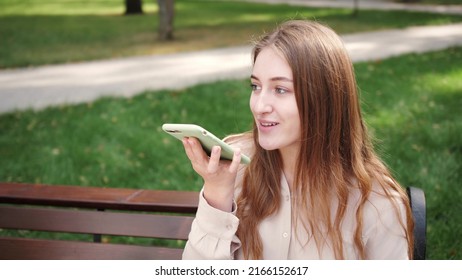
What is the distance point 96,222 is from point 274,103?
96 centimetres

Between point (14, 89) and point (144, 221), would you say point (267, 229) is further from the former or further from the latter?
point (14, 89)

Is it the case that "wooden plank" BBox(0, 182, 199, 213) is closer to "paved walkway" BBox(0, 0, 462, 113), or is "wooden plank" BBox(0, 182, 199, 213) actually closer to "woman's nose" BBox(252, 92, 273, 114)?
"woman's nose" BBox(252, 92, 273, 114)

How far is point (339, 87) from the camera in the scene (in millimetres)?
1968

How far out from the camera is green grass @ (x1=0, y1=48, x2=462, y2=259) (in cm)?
433

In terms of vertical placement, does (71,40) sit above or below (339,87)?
below

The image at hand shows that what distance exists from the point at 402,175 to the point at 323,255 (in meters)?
2.51

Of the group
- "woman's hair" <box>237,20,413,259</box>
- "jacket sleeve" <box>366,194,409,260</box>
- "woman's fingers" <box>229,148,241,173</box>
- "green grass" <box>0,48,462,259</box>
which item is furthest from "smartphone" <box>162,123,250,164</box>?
"green grass" <box>0,48,462,259</box>

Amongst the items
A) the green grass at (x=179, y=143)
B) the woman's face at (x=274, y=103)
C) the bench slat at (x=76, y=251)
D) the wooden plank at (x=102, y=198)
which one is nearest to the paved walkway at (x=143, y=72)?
the green grass at (x=179, y=143)

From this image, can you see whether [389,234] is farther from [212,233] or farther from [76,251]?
[76,251]

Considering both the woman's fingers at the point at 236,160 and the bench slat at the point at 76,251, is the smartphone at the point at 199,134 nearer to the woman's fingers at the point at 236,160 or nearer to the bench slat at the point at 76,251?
the woman's fingers at the point at 236,160

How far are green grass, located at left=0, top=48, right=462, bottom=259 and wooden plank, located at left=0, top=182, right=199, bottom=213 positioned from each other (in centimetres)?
159

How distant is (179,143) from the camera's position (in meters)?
5.34

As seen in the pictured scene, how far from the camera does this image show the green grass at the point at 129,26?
1109 cm

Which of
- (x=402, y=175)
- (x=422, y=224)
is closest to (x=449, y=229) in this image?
(x=402, y=175)
